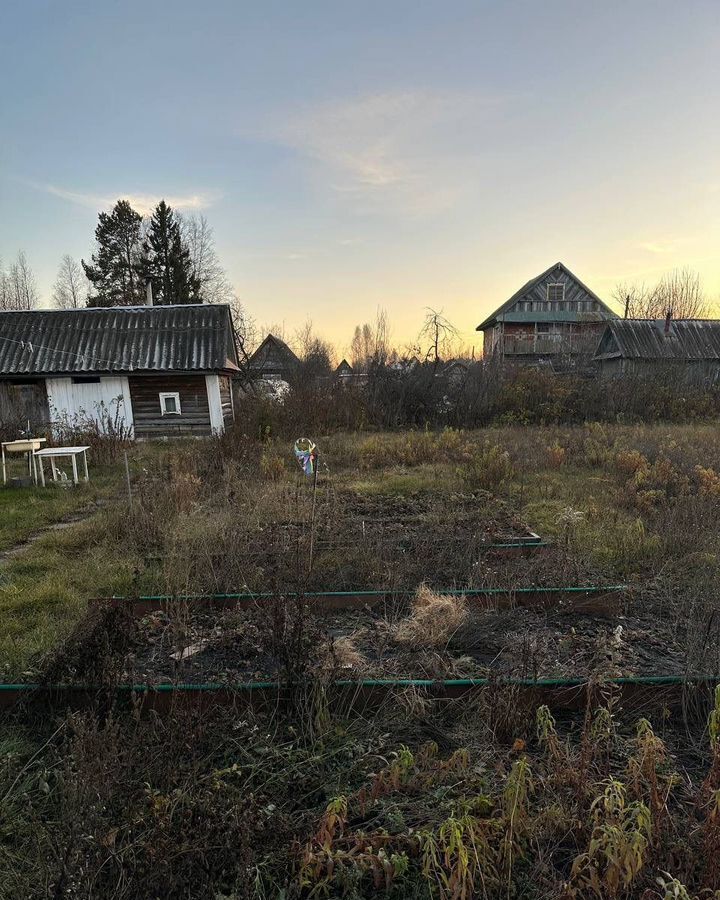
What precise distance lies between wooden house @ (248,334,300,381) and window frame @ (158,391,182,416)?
9.88 metres

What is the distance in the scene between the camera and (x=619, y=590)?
4.16 metres

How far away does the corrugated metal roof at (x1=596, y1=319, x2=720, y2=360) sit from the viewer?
931 inches

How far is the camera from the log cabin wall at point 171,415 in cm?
1622

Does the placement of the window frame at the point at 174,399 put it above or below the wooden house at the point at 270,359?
below

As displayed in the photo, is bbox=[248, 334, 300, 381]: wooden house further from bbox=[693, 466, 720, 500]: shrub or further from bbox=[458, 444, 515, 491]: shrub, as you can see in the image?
bbox=[693, 466, 720, 500]: shrub

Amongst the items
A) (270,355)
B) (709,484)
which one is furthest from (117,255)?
(709,484)

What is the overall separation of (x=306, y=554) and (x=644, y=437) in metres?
10.1

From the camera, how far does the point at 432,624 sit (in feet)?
11.7

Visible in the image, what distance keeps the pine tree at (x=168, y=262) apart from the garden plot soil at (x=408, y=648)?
3355 cm

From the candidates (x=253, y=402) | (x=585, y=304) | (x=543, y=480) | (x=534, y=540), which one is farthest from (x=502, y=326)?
(x=534, y=540)

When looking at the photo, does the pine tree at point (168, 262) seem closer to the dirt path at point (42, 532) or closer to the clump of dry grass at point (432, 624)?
the dirt path at point (42, 532)

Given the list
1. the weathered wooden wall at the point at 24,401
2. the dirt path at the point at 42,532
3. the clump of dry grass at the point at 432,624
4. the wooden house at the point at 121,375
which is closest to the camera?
the clump of dry grass at the point at 432,624

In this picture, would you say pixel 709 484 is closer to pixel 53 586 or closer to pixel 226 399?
pixel 53 586

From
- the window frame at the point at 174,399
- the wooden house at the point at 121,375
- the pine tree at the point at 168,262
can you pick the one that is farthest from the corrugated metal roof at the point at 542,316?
the window frame at the point at 174,399
